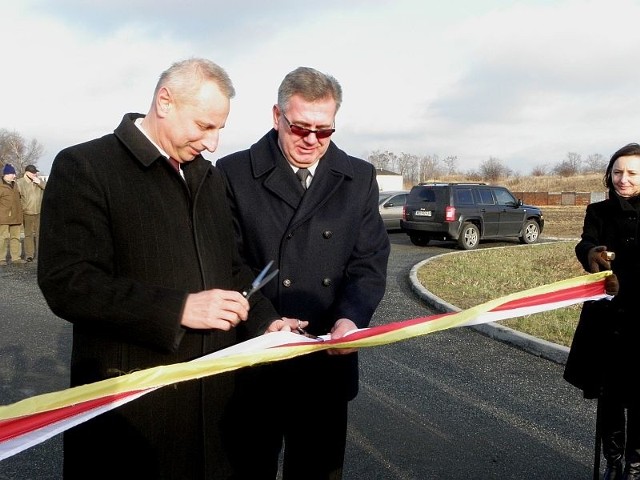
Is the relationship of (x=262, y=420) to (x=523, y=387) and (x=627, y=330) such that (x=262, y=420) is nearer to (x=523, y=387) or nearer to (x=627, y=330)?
(x=627, y=330)

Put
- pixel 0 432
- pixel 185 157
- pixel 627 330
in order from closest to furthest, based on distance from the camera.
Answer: pixel 0 432 < pixel 185 157 < pixel 627 330

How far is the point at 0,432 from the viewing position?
1861mm

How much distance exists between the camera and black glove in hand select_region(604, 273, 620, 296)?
11.3 feet

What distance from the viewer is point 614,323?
3768mm

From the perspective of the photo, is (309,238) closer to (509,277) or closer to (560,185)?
(509,277)

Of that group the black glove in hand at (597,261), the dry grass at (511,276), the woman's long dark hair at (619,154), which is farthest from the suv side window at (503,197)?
the black glove in hand at (597,261)

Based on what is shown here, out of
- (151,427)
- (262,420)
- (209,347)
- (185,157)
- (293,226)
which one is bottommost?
(262,420)

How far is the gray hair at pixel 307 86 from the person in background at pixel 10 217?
1300 centimetres

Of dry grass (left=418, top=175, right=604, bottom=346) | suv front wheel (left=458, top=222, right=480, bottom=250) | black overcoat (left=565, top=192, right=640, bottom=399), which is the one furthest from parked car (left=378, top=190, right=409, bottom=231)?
black overcoat (left=565, top=192, right=640, bottom=399)

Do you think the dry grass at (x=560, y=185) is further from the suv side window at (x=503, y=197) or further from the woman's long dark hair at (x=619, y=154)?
the woman's long dark hair at (x=619, y=154)

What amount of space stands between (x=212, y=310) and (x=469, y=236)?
16455mm

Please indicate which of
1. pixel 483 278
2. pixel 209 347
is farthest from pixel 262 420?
pixel 483 278

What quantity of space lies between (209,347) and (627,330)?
261 centimetres

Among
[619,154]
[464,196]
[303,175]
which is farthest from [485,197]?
[303,175]
